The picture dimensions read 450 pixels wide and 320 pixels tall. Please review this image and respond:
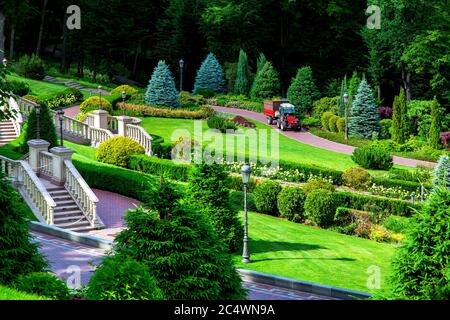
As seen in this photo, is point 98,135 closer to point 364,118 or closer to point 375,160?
point 375,160

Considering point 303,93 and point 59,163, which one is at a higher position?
point 303,93

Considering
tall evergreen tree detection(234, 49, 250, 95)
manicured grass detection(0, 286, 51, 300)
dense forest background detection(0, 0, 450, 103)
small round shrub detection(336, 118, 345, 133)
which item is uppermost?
dense forest background detection(0, 0, 450, 103)

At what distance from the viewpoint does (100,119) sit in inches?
1603

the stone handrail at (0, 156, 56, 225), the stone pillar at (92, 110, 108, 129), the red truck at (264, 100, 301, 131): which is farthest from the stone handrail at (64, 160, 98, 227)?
the red truck at (264, 100, 301, 131)

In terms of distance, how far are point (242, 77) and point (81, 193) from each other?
4178 centimetres

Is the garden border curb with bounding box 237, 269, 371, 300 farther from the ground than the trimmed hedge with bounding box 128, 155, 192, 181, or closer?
closer

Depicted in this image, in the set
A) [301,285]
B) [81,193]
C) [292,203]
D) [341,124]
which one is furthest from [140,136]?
[301,285]

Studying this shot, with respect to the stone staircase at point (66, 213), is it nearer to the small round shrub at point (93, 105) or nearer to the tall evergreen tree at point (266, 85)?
the small round shrub at point (93, 105)

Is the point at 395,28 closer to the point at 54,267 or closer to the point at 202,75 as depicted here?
the point at 202,75

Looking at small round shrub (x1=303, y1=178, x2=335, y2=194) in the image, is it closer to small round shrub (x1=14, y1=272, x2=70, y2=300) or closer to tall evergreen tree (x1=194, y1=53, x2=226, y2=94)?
small round shrub (x1=14, y1=272, x2=70, y2=300)

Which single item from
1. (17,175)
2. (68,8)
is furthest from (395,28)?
(17,175)

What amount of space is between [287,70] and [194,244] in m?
63.1

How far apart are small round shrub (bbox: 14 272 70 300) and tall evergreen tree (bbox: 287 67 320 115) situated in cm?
4762

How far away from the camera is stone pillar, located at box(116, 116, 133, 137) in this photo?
40072mm
